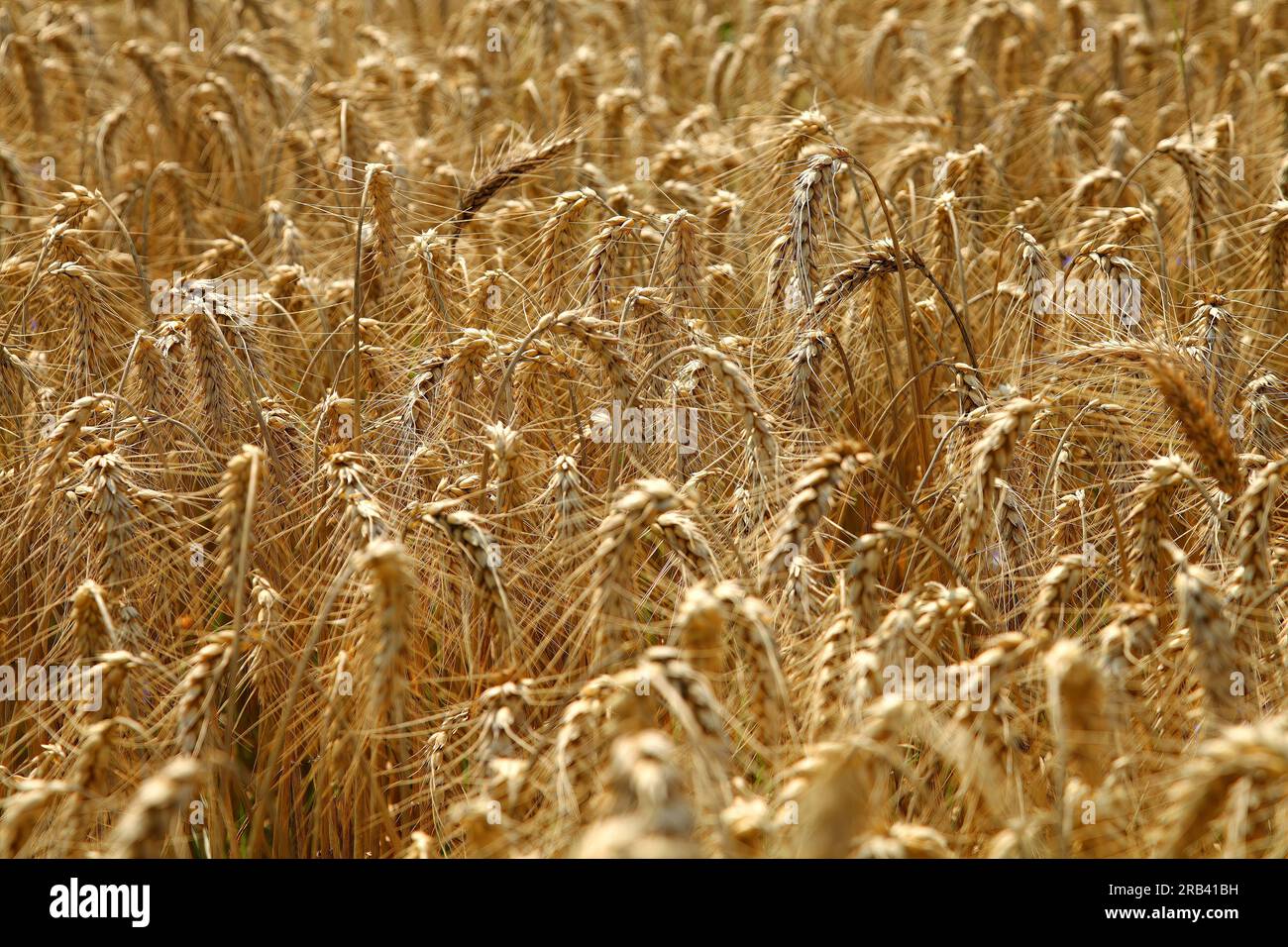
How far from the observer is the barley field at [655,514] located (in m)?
1.87

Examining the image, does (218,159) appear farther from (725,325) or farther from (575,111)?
(725,325)

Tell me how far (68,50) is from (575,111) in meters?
2.71

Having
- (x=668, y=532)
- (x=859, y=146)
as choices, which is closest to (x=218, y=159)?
(x=859, y=146)

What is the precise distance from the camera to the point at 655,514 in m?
2.03

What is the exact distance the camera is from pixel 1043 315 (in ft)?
11.6

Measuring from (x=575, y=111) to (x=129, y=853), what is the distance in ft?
13.4

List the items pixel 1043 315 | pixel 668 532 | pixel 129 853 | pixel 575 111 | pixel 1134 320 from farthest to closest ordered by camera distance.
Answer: pixel 575 111
pixel 1043 315
pixel 1134 320
pixel 668 532
pixel 129 853

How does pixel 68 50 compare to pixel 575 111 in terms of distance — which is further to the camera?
pixel 68 50

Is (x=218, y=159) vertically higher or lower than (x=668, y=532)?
A: higher

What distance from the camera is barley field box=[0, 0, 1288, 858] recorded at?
6.15 feet
